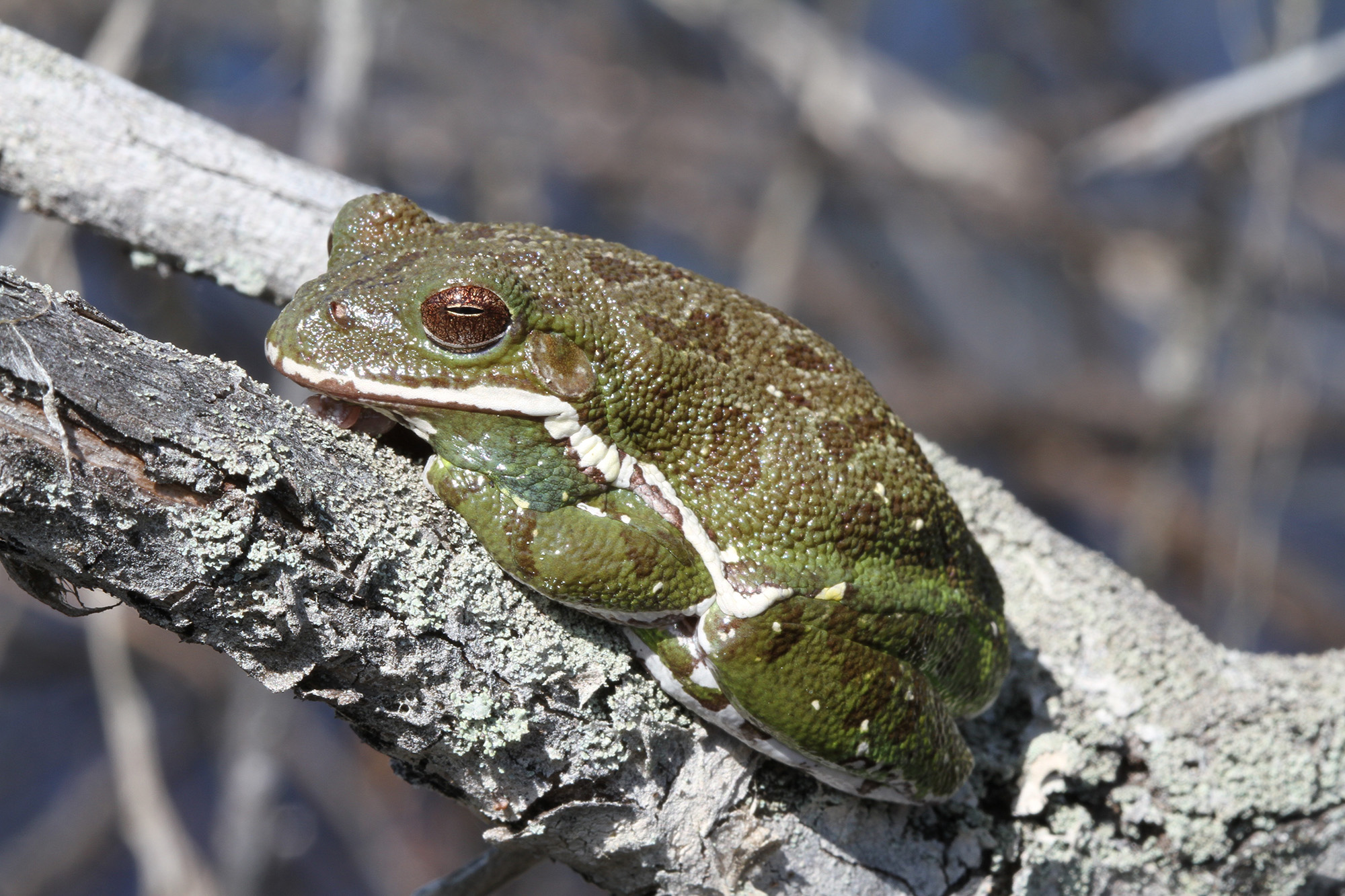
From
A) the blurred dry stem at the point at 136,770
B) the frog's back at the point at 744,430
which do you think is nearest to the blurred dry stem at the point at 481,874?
the frog's back at the point at 744,430

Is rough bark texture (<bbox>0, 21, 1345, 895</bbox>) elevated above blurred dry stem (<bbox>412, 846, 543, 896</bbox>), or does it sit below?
above

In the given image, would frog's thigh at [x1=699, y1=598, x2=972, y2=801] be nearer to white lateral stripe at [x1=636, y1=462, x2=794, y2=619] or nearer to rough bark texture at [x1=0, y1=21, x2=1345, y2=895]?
white lateral stripe at [x1=636, y1=462, x2=794, y2=619]

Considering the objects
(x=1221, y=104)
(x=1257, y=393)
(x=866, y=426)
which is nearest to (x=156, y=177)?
(x=866, y=426)

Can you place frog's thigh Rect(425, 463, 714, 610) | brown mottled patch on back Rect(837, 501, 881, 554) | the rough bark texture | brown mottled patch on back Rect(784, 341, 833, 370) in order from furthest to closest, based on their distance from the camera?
brown mottled patch on back Rect(784, 341, 833, 370), brown mottled patch on back Rect(837, 501, 881, 554), frog's thigh Rect(425, 463, 714, 610), the rough bark texture

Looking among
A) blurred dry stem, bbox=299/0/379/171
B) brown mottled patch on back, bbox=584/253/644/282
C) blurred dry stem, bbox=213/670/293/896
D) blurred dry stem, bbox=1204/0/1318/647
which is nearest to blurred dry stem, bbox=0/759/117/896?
blurred dry stem, bbox=213/670/293/896

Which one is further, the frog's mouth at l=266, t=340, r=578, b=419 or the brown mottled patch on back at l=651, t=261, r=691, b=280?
the brown mottled patch on back at l=651, t=261, r=691, b=280

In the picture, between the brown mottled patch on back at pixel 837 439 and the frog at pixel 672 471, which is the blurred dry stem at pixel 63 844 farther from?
the brown mottled patch on back at pixel 837 439

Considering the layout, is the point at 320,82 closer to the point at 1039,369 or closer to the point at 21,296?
the point at 21,296

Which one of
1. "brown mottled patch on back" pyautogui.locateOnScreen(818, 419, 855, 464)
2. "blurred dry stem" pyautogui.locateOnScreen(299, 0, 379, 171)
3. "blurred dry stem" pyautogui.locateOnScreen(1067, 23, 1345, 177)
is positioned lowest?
"brown mottled patch on back" pyautogui.locateOnScreen(818, 419, 855, 464)
